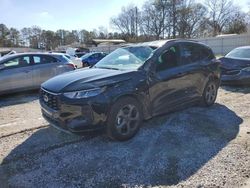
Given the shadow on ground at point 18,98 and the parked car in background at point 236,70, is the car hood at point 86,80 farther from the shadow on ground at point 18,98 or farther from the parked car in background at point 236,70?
the parked car in background at point 236,70

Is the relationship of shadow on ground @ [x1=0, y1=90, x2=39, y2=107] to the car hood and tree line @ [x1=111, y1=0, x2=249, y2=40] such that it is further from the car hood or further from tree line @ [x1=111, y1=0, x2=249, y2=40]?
tree line @ [x1=111, y1=0, x2=249, y2=40]

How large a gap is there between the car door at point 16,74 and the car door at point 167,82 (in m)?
5.72

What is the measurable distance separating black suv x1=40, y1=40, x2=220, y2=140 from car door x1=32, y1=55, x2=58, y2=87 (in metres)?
4.64

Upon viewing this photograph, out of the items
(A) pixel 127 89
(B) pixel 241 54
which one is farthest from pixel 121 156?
(B) pixel 241 54

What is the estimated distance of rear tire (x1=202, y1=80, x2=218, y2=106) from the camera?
22.0ft

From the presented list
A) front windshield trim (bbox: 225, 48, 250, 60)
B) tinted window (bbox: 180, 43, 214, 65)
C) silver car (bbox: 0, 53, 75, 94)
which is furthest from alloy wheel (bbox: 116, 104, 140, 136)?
front windshield trim (bbox: 225, 48, 250, 60)

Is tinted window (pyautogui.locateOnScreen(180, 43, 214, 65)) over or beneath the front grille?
over

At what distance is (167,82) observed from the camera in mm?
5410

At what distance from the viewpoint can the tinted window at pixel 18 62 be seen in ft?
30.7

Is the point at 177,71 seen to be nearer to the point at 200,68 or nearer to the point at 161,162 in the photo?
the point at 200,68

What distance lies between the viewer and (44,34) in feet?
280

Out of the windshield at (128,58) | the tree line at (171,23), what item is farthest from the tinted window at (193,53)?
the tree line at (171,23)

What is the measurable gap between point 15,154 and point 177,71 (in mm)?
3346

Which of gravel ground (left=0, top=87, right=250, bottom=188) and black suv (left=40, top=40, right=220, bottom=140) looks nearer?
gravel ground (left=0, top=87, right=250, bottom=188)
